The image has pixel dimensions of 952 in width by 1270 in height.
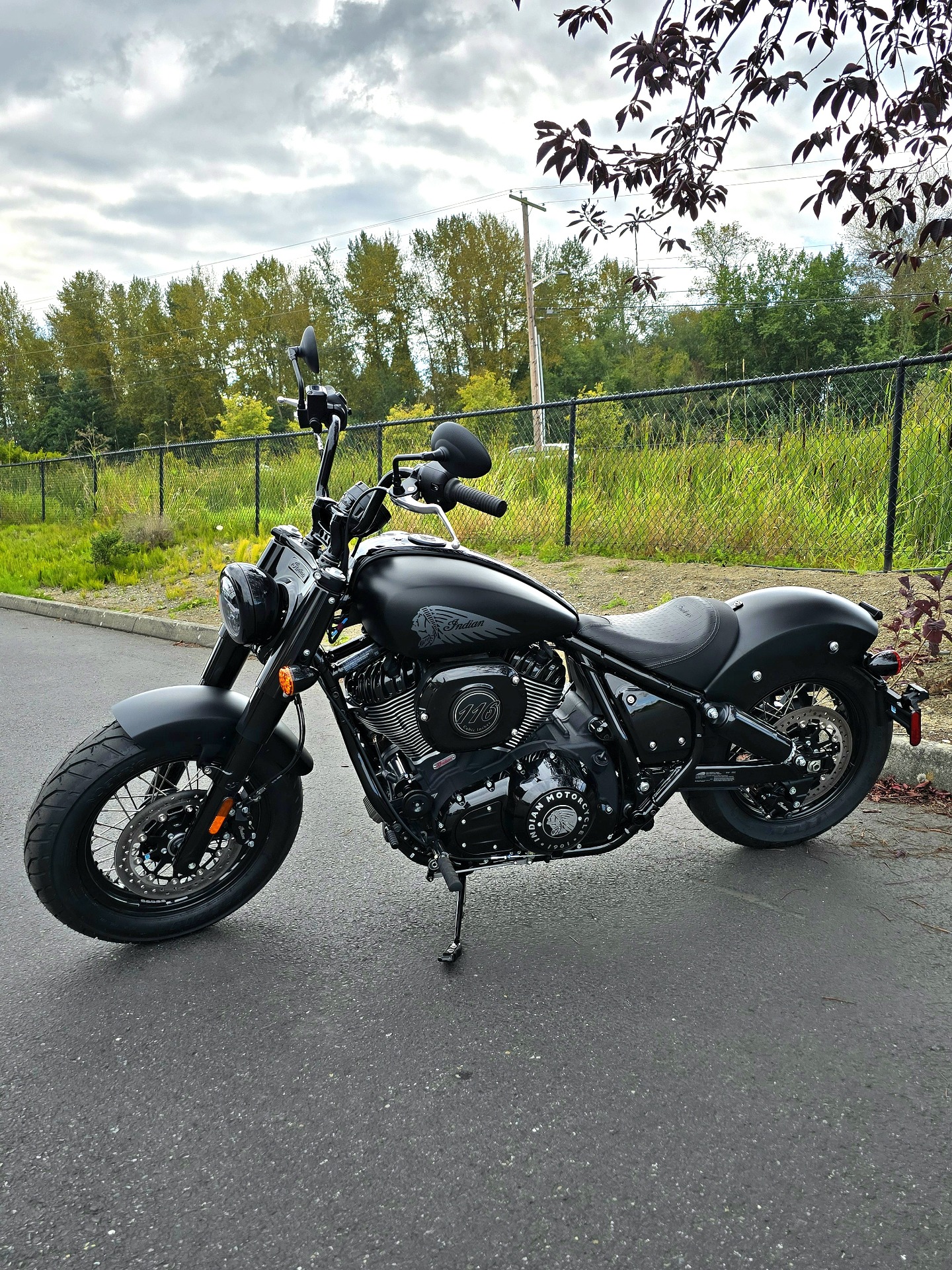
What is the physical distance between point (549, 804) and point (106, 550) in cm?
1000

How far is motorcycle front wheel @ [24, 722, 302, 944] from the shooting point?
8.86ft

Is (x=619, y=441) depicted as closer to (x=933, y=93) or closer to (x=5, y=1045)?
(x=933, y=93)

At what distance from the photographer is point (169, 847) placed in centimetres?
287

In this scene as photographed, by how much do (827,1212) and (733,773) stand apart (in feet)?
4.99

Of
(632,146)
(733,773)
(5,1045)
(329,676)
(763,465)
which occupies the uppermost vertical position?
(632,146)

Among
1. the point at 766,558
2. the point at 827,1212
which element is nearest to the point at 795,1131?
the point at 827,1212

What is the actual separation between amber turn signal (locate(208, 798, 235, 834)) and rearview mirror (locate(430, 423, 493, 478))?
1.21 metres

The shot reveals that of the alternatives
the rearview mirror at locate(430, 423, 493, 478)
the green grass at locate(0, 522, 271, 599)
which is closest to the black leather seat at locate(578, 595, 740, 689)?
the rearview mirror at locate(430, 423, 493, 478)

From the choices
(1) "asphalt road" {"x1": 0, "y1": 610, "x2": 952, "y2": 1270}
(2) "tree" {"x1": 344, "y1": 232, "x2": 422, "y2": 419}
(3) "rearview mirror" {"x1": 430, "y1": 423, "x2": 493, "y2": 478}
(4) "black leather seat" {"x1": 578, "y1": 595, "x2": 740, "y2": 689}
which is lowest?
(1) "asphalt road" {"x1": 0, "y1": 610, "x2": 952, "y2": 1270}

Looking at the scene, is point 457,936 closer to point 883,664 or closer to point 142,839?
point 142,839

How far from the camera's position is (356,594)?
2703 millimetres

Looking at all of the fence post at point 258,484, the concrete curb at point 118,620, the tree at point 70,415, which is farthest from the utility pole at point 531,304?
the tree at point 70,415

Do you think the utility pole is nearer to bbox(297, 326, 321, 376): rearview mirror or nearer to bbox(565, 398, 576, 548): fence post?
bbox(565, 398, 576, 548): fence post

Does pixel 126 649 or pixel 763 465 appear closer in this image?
pixel 126 649
